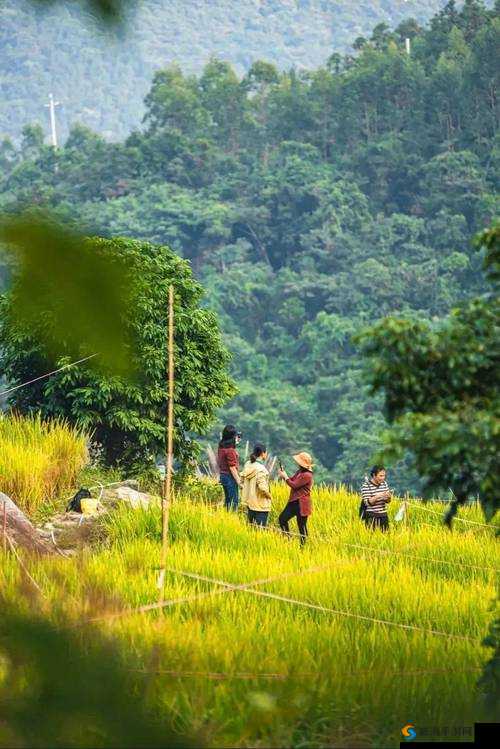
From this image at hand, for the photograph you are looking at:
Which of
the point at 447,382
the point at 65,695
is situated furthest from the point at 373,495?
the point at 65,695

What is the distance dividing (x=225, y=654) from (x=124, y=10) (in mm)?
4031

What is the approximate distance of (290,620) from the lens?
6.32m

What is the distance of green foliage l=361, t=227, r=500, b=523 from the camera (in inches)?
146

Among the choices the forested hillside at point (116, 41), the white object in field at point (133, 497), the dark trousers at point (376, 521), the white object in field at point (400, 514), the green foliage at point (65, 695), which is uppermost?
the forested hillside at point (116, 41)

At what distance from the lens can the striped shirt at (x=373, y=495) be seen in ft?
30.8

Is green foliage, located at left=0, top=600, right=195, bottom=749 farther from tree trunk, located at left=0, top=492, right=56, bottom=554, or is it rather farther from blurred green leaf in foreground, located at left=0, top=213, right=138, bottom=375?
tree trunk, located at left=0, top=492, right=56, bottom=554

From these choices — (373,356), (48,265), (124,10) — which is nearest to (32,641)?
(48,265)

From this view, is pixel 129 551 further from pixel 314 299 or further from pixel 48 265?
pixel 314 299

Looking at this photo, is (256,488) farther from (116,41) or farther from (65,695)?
(116,41)

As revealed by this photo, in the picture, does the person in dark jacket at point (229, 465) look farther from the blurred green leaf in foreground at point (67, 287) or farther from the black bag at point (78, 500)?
the blurred green leaf in foreground at point (67, 287)

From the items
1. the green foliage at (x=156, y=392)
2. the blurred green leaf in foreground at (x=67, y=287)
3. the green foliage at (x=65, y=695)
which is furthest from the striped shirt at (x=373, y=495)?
the blurred green leaf in foreground at (x=67, y=287)

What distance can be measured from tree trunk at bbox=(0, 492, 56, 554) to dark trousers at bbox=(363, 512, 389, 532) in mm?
2507

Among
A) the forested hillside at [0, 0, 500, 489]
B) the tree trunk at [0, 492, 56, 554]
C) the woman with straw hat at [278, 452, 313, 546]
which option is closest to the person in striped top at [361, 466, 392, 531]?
the woman with straw hat at [278, 452, 313, 546]

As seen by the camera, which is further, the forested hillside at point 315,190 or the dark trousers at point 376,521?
the forested hillside at point 315,190
